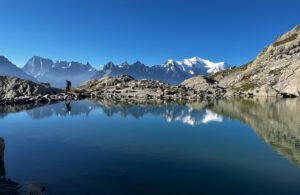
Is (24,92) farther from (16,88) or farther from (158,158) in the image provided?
(158,158)

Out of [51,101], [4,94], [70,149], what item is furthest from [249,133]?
[4,94]

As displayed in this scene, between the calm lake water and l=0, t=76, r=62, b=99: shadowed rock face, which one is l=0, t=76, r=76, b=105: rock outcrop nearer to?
l=0, t=76, r=62, b=99: shadowed rock face

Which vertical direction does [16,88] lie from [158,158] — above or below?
above

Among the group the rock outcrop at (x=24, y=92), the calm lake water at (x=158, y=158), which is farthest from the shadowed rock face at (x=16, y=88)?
the calm lake water at (x=158, y=158)

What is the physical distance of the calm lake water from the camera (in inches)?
1019

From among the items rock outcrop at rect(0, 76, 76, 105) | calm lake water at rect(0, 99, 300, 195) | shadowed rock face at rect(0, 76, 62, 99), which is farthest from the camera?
shadowed rock face at rect(0, 76, 62, 99)

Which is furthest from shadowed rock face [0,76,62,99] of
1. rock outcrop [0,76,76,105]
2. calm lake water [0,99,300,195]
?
calm lake water [0,99,300,195]

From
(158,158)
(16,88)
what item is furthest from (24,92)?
(158,158)

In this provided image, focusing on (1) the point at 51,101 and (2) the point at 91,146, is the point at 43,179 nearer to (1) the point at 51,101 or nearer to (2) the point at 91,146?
(2) the point at 91,146

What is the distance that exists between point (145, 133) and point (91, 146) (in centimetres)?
1277

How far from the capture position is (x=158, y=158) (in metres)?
34.6

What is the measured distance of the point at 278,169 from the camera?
30359mm

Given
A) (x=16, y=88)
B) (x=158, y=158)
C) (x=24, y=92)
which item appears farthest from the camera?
(x=16, y=88)

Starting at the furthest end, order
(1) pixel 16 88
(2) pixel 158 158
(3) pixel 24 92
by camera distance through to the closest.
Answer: (1) pixel 16 88 < (3) pixel 24 92 < (2) pixel 158 158
